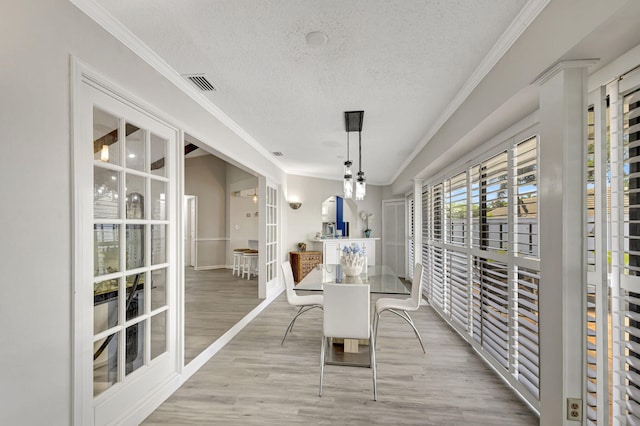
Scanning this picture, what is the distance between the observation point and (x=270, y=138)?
4098mm

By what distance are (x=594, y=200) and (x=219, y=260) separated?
8787mm

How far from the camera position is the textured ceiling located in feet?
→ 5.17

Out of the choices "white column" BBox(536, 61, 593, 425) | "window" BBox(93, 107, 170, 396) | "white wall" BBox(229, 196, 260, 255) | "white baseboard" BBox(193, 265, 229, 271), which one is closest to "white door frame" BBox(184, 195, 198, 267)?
"white baseboard" BBox(193, 265, 229, 271)

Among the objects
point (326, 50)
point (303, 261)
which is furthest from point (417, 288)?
point (303, 261)

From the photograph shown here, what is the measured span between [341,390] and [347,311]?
1.98 feet

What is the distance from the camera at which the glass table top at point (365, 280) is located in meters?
2.79

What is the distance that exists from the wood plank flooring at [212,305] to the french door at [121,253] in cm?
77

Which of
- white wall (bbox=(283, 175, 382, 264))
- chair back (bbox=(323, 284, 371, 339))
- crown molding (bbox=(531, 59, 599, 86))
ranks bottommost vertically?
chair back (bbox=(323, 284, 371, 339))

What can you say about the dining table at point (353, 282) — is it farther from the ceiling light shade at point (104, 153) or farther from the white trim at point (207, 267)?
the white trim at point (207, 267)

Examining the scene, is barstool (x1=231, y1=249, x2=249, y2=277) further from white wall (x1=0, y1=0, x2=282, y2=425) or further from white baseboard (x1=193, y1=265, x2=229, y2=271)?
white wall (x1=0, y1=0, x2=282, y2=425)

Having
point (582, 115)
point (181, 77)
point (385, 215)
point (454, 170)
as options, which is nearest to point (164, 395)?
point (181, 77)

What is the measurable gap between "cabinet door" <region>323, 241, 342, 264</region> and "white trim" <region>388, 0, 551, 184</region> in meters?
4.04

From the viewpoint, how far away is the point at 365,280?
10.00 ft

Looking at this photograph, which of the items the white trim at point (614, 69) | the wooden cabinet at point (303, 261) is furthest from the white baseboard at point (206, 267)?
the white trim at point (614, 69)
